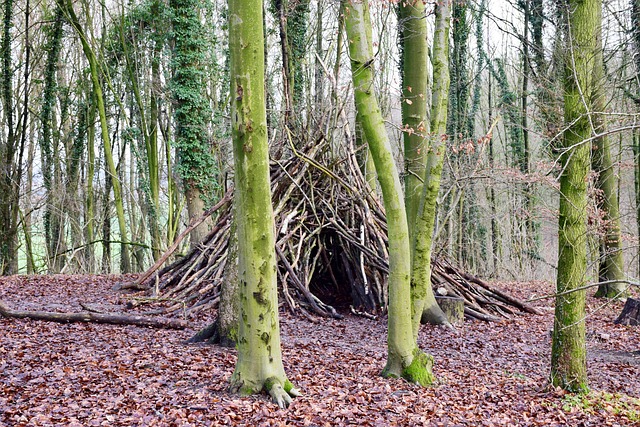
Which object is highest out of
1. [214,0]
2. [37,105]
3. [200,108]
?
[214,0]

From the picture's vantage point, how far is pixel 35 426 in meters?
3.79

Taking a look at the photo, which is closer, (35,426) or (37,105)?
(35,426)

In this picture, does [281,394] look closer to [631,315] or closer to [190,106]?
[631,315]

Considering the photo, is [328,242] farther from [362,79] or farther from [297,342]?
[362,79]

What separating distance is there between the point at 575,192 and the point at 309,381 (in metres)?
2.93

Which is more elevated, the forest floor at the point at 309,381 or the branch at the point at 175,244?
the branch at the point at 175,244

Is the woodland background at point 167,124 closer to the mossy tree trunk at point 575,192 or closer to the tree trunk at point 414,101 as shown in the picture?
the tree trunk at point 414,101

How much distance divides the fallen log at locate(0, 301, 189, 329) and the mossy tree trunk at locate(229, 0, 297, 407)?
2.94m

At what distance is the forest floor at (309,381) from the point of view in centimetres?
419

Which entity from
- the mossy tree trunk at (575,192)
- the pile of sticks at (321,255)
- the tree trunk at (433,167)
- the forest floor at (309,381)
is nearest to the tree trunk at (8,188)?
the pile of sticks at (321,255)

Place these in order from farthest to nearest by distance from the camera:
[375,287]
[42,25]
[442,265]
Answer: [42,25] < [442,265] < [375,287]

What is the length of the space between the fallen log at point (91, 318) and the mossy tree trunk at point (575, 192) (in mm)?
4485

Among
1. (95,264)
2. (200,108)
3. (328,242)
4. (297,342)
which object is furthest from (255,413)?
(95,264)

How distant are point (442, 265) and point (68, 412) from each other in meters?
7.20
